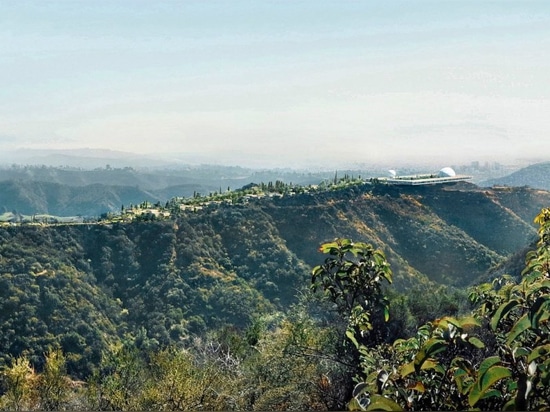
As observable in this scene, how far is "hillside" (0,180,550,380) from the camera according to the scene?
46.1m

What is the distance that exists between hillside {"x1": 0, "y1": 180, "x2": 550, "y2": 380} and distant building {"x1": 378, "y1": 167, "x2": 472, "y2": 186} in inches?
89.4

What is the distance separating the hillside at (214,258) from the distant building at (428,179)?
7.45 feet

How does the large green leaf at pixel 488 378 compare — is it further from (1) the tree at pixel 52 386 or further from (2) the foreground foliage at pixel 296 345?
(1) the tree at pixel 52 386

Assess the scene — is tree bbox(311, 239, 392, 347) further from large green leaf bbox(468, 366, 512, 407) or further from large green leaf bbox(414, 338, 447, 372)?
large green leaf bbox(468, 366, 512, 407)

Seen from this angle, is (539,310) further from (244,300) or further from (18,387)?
(244,300)

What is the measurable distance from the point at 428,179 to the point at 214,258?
39.7 meters

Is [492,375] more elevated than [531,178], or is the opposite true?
[531,178]

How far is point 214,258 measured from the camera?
5884 cm

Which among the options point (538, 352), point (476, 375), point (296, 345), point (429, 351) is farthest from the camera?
point (296, 345)

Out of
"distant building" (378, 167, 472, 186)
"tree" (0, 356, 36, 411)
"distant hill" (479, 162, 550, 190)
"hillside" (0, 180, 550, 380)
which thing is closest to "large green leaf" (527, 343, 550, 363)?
"tree" (0, 356, 36, 411)

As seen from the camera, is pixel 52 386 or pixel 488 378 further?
pixel 52 386

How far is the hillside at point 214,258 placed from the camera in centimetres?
4612

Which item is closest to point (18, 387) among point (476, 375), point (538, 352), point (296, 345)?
point (296, 345)

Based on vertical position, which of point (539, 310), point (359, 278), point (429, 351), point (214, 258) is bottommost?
point (214, 258)
